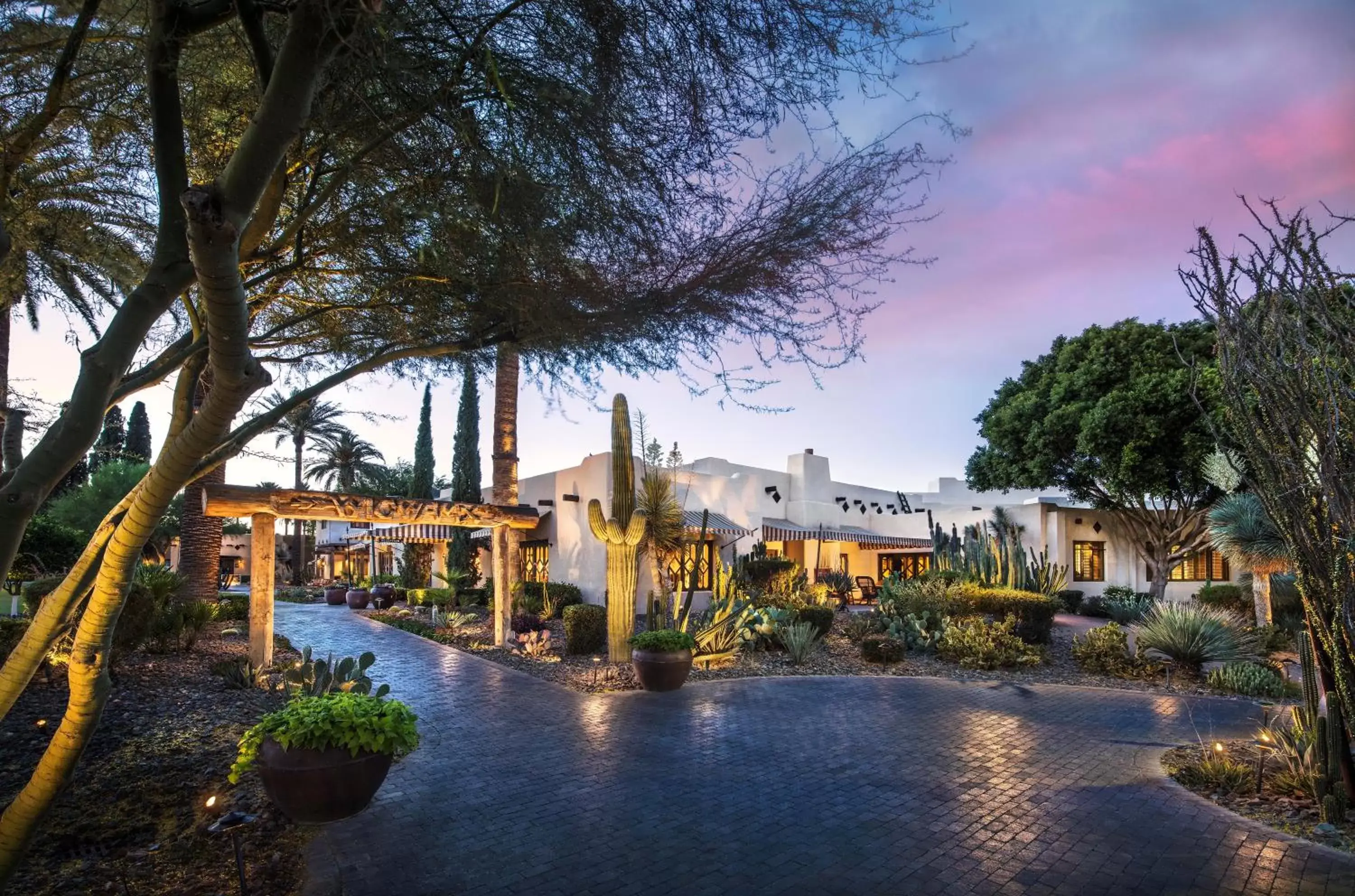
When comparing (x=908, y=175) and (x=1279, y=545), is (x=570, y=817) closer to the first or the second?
(x=908, y=175)

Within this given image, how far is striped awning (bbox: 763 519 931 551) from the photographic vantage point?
23859 millimetres

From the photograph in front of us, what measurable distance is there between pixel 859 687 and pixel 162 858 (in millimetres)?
9034

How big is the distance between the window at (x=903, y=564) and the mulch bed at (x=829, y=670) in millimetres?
16380

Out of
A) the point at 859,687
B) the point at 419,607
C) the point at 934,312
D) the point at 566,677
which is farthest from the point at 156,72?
the point at 419,607

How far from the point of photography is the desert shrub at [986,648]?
13047 mm

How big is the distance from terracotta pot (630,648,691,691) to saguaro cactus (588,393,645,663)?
132cm

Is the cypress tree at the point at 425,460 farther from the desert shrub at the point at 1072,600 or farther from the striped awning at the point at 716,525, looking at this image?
the desert shrub at the point at 1072,600

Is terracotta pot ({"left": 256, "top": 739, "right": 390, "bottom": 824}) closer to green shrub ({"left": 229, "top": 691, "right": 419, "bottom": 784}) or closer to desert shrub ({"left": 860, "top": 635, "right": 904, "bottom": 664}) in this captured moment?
green shrub ({"left": 229, "top": 691, "right": 419, "bottom": 784})

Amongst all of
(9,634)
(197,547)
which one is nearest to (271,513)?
(9,634)

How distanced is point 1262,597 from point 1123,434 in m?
6.69

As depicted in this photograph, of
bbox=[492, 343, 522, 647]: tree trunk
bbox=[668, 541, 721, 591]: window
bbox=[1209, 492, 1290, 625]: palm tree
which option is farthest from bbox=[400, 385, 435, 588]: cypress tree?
bbox=[1209, 492, 1290, 625]: palm tree

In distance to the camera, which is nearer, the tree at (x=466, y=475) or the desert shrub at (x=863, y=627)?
the desert shrub at (x=863, y=627)

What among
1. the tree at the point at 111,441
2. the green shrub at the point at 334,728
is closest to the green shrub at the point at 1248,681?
the green shrub at the point at 334,728

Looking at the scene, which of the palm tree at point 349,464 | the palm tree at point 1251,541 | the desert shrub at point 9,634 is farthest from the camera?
the palm tree at point 349,464
